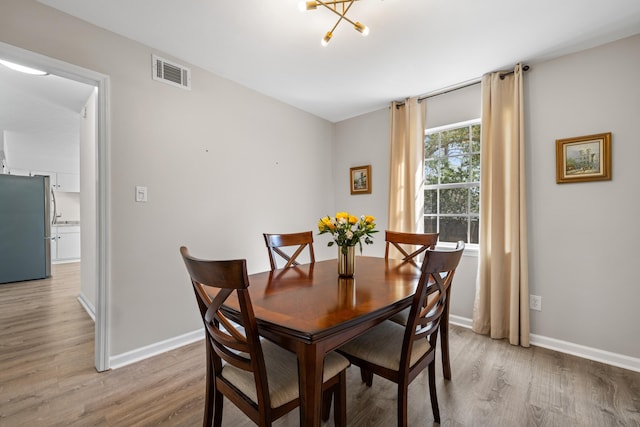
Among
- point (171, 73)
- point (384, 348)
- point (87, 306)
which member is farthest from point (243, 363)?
point (87, 306)

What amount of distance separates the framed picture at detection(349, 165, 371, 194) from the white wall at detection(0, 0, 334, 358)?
108 centimetres

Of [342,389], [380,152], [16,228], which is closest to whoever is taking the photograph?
[342,389]

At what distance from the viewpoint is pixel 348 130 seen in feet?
12.8

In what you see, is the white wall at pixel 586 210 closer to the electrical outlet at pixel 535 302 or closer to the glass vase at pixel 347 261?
the electrical outlet at pixel 535 302

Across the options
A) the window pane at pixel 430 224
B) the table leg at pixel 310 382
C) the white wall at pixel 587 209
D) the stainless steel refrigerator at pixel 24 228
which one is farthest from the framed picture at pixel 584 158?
the stainless steel refrigerator at pixel 24 228

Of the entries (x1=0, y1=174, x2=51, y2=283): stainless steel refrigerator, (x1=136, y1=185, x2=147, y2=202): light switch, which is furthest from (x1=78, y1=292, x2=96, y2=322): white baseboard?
(x1=0, y1=174, x2=51, y2=283): stainless steel refrigerator

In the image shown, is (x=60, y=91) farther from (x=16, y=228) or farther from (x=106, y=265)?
(x=16, y=228)

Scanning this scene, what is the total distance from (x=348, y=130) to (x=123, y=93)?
2613 mm

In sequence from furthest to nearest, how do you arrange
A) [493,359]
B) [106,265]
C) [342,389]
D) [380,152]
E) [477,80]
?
1. [380,152]
2. [477,80]
3. [493,359]
4. [106,265]
5. [342,389]

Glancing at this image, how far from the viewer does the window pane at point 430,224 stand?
125 inches

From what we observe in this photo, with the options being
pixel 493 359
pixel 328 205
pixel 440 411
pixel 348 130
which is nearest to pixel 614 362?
pixel 493 359

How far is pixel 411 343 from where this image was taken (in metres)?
1.26

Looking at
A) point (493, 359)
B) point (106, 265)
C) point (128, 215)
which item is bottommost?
point (493, 359)

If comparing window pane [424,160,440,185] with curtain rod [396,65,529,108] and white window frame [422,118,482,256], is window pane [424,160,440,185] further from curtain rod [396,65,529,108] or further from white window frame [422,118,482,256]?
curtain rod [396,65,529,108]
